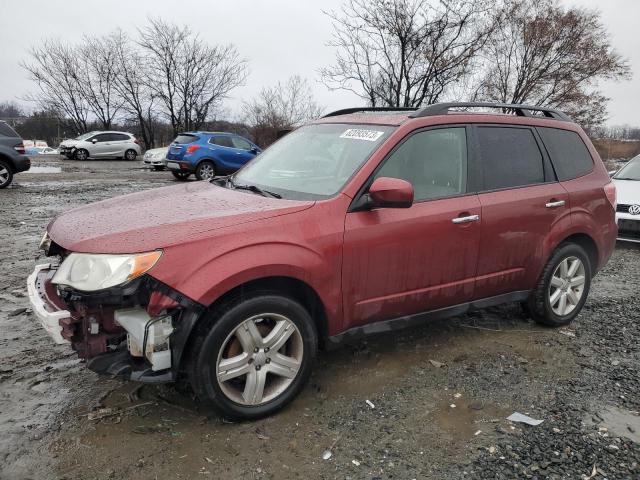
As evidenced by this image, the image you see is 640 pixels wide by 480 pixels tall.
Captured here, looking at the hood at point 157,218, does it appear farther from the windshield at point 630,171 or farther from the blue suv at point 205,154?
the blue suv at point 205,154

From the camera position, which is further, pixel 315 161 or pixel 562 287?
pixel 562 287

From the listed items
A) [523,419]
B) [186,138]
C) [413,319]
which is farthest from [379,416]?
[186,138]

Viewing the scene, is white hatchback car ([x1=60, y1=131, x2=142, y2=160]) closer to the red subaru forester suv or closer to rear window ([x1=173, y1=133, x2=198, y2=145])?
rear window ([x1=173, y1=133, x2=198, y2=145])

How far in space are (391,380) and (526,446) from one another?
0.94 metres

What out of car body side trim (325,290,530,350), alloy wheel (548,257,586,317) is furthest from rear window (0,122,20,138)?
alloy wheel (548,257,586,317)

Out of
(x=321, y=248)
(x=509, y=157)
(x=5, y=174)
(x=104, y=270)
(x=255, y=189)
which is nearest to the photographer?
(x=104, y=270)

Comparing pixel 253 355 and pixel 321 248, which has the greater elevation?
pixel 321 248

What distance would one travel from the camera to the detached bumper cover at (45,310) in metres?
2.49

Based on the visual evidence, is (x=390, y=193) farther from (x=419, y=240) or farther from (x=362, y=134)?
(x=362, y=134)

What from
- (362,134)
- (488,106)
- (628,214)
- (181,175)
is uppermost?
(488,106)

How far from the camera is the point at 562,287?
4.20m

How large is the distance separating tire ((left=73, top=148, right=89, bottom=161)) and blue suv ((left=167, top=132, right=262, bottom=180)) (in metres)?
12.1

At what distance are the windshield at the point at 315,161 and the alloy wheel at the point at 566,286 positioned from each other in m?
2.06

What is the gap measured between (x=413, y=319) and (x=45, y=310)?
2251 millimetres
